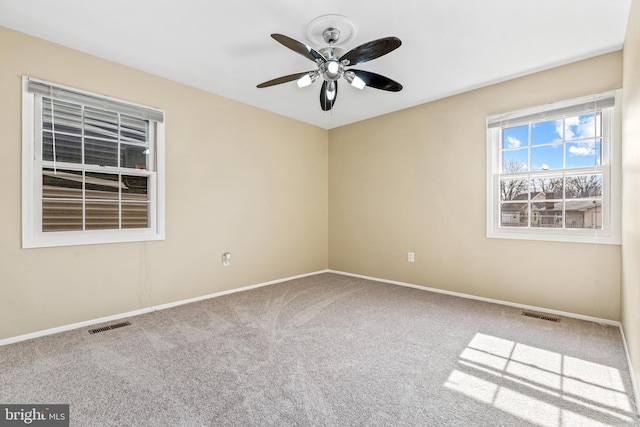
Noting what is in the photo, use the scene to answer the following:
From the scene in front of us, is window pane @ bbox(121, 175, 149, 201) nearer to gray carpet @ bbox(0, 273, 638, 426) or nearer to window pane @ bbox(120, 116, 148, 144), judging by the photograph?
window pane @ bbox(120, 116, 148, 144)

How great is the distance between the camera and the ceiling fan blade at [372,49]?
2.02 meters

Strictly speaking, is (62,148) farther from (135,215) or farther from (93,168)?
(135,215)

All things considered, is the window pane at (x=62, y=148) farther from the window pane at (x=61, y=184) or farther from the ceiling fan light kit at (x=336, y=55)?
the ceiling fan light kit at (x=336, y=55)

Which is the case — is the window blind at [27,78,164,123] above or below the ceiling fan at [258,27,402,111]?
below

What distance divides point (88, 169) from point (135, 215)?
60cm

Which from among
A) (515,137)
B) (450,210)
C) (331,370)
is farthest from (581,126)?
(331,370)

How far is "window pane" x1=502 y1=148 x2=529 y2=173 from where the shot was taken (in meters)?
3.28

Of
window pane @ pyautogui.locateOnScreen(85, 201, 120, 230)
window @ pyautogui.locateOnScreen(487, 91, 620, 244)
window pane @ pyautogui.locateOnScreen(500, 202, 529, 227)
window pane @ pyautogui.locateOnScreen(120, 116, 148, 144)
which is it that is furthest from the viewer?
window pane @ pyautogui.locateOnScreen(500, 202, 529, 227)

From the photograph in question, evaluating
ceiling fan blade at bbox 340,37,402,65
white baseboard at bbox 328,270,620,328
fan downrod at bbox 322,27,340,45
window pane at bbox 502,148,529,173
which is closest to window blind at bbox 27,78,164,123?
fan downrod at bbox 322,27,340,45

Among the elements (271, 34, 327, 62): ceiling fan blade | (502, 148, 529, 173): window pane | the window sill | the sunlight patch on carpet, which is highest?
(271, 34, 327, 62): ceiling fan blade

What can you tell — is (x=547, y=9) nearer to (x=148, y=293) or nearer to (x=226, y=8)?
(x=226, y=8)

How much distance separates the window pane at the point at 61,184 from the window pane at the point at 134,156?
41cm

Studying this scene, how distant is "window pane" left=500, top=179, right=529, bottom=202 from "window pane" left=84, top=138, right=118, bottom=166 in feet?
13.4

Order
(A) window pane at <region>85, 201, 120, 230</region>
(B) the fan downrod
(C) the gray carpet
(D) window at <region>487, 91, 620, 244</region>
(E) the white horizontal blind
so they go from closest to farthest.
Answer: (C) the gray carpet, (B) the fan downrod, (E) the white horizontal blind, (D) window at <region>487, 91, 620, 244</region>, (A) window pane at <region>85, 201, 120, 230</region>
